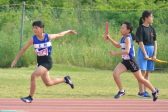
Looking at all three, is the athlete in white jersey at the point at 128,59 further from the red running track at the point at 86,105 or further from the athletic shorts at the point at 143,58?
the athletic shorts at the point at 143,58

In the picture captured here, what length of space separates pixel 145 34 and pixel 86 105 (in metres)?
2.54

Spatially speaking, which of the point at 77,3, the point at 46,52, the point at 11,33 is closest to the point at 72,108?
the point at 46,52

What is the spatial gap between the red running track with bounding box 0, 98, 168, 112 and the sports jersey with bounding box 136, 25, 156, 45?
1499 mm

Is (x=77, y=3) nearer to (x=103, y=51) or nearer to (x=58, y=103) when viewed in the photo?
(x=103, y=51)

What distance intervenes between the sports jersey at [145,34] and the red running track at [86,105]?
1499 mm

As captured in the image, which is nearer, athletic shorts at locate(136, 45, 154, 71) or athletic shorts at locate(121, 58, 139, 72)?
athletic shorts at locate(121, 58, 139, 72)

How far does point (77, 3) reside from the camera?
3334 cm

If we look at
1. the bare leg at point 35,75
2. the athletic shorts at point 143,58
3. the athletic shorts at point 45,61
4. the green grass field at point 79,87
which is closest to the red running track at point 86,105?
the bare leg at point 35,75

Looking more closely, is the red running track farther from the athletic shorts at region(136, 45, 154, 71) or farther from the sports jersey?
the sports jersey

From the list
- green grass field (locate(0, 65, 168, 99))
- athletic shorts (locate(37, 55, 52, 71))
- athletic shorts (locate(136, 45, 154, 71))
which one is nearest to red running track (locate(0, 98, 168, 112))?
green grass field (locate(0, 65, 168, 99))

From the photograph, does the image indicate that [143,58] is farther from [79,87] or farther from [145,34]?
[79,87]

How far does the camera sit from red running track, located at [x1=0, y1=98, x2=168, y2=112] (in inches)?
323

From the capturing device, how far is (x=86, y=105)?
875cm

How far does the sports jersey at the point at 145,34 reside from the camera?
10.2 meters
